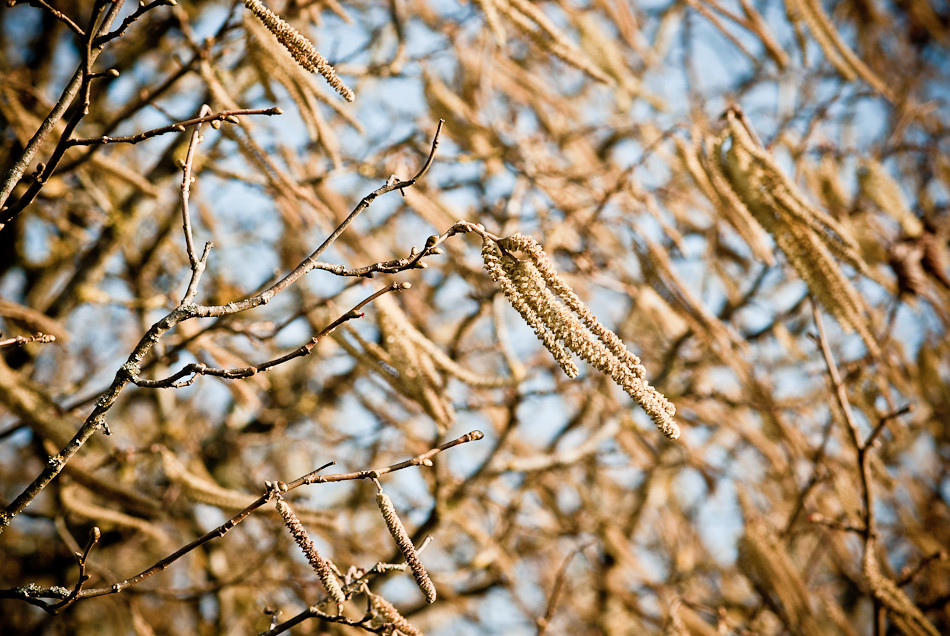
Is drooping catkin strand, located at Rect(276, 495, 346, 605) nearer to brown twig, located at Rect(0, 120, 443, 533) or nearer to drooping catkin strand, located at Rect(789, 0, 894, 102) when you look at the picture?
brown twig, located at Rect(0, 120, 443, 533)

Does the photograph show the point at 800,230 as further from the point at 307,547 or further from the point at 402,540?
the point at 307,547

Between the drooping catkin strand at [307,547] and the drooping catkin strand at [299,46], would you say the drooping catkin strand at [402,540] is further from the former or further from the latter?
the drooping catkin strand at [299,46]

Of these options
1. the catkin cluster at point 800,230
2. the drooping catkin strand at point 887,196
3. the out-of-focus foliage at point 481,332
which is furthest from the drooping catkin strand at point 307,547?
the drooping catkin strand at point 887,196

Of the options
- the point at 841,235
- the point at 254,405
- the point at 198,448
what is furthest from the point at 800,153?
the point at 198,448

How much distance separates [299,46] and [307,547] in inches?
29.9

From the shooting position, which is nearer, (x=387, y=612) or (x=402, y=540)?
(x=402, y=540)

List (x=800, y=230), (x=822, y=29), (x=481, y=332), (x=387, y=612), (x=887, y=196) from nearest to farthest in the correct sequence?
(x=387, y=612), (x=800, y=230), (x=822, y=29), (x=887, y=196), (x=481, y=332)

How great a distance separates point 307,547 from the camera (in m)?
1.06

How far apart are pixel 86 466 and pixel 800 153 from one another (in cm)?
245

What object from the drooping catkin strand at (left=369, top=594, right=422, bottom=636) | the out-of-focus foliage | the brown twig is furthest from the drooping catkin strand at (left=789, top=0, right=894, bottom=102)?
the drooping catkin strand at (left=369, top=594, right=422, bottom=636)

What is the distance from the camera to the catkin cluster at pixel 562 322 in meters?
1.00

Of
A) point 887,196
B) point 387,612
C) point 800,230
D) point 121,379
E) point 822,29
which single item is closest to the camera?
point 121,379

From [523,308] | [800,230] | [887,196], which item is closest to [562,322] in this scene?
[523,308]

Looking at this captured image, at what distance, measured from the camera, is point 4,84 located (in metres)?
1.96
